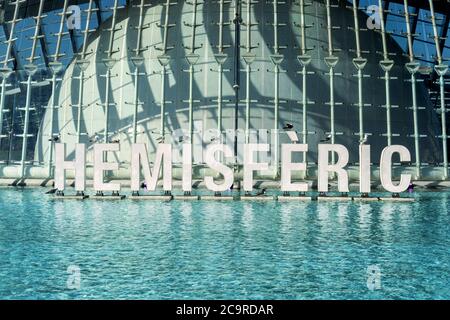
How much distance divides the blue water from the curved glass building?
14.7 meters

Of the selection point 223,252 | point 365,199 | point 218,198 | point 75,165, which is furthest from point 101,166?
point 223,252

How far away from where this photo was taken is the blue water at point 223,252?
10125 mm

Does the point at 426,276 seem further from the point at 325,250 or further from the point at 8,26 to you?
the point at 8,26

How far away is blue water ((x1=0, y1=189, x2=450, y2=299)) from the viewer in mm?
10125

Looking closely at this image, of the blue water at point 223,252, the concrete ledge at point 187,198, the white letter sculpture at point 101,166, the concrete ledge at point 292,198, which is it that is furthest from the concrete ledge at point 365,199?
the white letter sculpture at point 101,166

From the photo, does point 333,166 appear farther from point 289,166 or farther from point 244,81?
point 244,81

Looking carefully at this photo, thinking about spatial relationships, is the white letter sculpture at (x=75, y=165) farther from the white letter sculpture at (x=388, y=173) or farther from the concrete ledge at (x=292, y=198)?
the white letter sculpture at (x=388, y=173)

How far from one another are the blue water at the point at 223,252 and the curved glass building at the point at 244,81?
14.7m

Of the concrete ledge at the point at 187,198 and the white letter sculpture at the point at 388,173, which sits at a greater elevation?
the white letter sculpture at the point at 388,173

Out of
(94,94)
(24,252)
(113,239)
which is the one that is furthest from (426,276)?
(94,94)

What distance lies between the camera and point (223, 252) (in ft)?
44.3

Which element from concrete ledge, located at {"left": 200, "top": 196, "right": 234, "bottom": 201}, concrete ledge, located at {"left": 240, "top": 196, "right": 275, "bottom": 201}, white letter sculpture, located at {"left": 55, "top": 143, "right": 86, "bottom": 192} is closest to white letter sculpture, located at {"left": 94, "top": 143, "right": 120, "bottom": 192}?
white letter sculpture, located at {"left": 55, "top": 143, "right": 86, "bottom": 192}

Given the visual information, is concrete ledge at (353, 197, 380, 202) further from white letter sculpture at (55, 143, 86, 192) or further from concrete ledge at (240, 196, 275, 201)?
white letter sculpture at (55, 143, 86, 192)

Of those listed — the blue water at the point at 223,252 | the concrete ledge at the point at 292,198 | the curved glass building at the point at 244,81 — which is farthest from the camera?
the curved glass building at the point at 244,81
